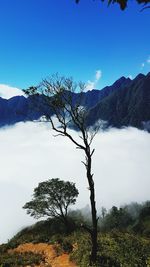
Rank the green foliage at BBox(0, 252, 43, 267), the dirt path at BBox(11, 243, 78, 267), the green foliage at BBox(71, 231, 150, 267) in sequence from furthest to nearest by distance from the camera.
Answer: the dirt path at BBox(11, 243, 78, 267), the green foliage at BBox(0, 252, 43, 267), the green foliage at BBox(71, 231, 150, 267)

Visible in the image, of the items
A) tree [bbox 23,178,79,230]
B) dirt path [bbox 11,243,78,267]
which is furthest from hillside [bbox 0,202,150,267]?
tree [bbox 23,178,79,230]

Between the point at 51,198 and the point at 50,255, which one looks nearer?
the point at 50,255

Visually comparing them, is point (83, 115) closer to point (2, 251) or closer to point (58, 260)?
point (58, 260)

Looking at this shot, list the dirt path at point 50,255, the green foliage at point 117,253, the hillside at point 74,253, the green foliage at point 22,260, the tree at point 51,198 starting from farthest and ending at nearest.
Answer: the tree at point 51,198 < the dirt path at point 50,255 < the green foliage at point 22,260 < the hillside at point 74,253 < the green foliage at point 117,253

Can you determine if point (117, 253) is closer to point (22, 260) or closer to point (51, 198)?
point (22, 260)

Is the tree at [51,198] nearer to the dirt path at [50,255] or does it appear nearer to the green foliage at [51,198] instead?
the green foliage at [51,198]

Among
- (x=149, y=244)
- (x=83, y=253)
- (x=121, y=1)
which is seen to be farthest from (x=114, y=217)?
(x=121, y=1)

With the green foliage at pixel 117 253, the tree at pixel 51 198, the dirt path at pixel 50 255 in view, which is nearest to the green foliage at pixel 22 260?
the dirt path at pixel 50 255

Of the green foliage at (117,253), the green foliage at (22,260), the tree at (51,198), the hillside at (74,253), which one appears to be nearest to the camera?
the green foliage at (117,253)

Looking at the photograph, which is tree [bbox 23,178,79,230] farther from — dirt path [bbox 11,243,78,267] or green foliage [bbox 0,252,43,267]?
green foliage [bbox 0,252,43,267]

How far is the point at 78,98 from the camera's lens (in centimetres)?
2373

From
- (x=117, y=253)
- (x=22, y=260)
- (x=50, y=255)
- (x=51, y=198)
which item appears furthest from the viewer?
(x=51, y=198)

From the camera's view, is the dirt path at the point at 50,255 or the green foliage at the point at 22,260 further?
the dirt path at the point at 50,255

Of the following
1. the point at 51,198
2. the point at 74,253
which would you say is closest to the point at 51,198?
the point at 51,198
